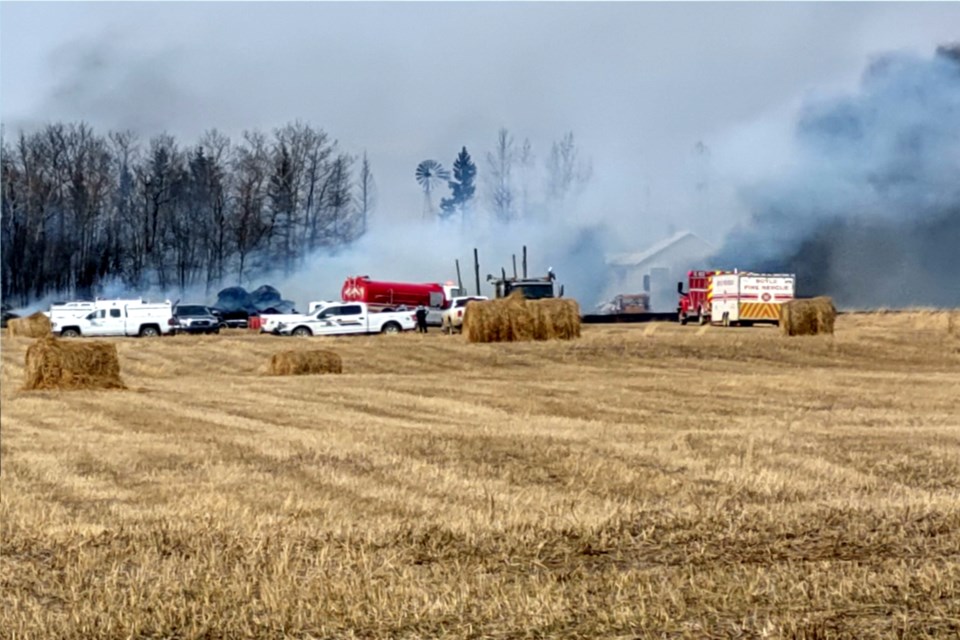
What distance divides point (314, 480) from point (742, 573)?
698cm

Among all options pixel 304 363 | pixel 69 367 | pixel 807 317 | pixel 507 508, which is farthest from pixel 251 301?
pixel 507 508

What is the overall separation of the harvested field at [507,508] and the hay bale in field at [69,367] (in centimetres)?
268

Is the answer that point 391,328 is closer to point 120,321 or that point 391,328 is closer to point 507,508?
point 120,321

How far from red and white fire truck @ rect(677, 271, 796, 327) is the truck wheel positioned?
491 inches

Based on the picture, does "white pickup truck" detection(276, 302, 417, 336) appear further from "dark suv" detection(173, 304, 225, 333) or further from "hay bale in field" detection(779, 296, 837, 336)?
"hay bale in field" detection(779, 296, 837, 336)

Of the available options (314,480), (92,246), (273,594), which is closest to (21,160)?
(92,246)

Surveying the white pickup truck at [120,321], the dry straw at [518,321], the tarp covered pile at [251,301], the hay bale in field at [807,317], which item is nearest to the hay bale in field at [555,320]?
the dry straw at [518,321]

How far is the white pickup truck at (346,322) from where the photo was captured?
63.5 meters

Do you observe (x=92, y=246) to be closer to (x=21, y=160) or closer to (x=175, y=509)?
(x=21, y=160)

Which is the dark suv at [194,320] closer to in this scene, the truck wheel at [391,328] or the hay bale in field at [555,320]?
the truck wheel at [391,328]

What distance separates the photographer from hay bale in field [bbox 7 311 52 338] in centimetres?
6003

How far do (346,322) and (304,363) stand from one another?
26.8m

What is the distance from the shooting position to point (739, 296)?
58.1m

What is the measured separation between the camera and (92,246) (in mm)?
84438
